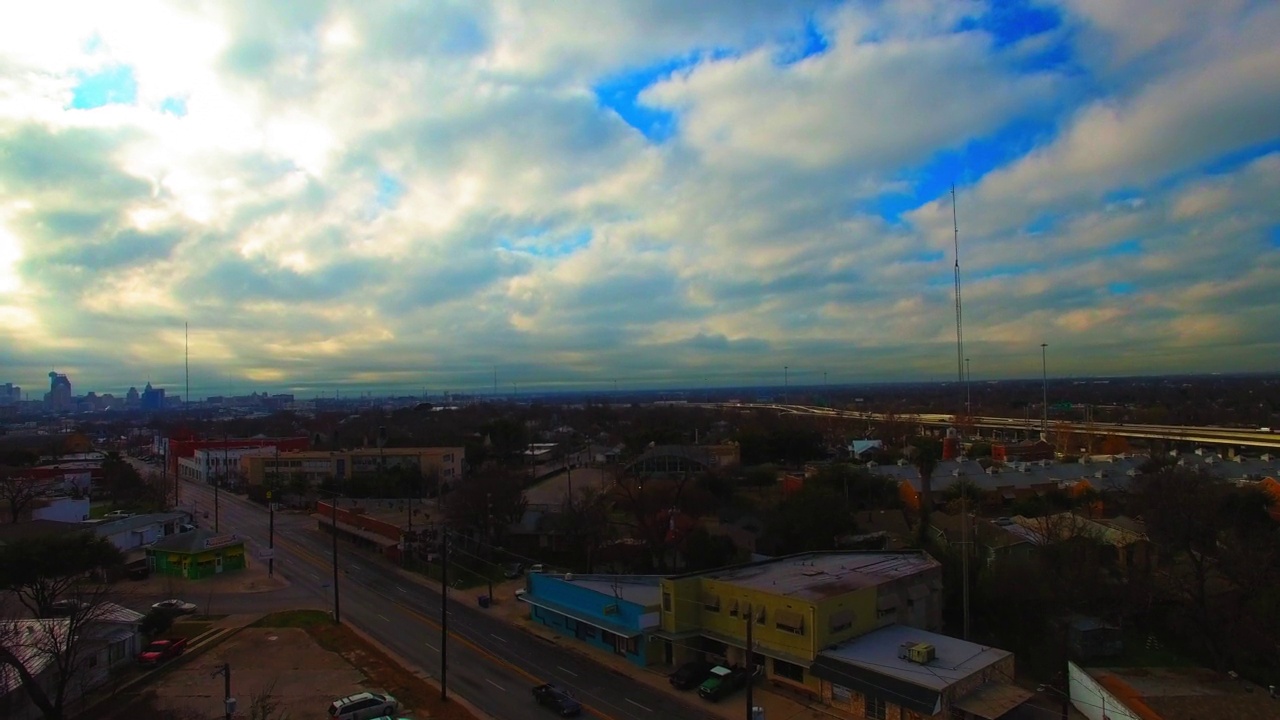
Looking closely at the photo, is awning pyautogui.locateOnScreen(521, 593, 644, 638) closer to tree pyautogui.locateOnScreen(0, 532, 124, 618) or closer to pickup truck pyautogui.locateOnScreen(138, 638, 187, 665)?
pickup truck pyautogui.locateOnScreen(138, 638, 187, 665)

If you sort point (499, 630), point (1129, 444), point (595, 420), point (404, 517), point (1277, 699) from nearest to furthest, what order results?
point (1277, 699), point (499, 630), point (404, 517), point (1129, 444), point (595, 420)

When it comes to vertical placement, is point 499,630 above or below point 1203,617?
below

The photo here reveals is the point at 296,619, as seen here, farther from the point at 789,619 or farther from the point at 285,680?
the point at 789,619

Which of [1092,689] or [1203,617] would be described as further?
[1203,617]

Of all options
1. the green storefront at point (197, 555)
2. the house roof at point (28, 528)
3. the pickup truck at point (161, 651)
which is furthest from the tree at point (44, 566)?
the house roof at point (28, 528)

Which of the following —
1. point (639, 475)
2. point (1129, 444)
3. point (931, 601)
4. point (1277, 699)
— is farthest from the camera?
point (1129, 444)

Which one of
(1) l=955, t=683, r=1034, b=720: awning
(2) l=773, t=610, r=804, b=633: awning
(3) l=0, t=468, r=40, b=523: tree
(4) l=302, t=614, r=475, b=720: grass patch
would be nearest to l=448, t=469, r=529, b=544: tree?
(4) l=302, t=614, r=475, b=720: grass patch

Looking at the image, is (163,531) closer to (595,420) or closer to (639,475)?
(639,475)

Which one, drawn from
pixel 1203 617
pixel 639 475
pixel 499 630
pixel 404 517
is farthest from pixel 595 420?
pixel 1203 617
